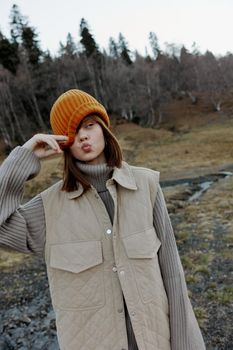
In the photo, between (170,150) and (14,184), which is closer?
(14,184)

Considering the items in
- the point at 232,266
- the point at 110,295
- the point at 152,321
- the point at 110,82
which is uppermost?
the point at 110,82

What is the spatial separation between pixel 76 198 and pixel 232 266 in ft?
21.2

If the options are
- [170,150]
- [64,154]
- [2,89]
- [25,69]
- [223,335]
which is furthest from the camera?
[25,69]

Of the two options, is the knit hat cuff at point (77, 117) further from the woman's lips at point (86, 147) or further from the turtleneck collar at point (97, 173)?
the turtleneck collar at point (97, 173)

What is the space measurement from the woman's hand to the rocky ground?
417 cm

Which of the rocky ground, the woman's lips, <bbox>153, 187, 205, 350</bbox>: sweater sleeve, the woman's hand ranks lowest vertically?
the rocky ground

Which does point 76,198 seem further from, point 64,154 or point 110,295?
point 110,295

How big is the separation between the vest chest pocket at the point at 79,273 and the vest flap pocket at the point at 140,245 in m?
0.18

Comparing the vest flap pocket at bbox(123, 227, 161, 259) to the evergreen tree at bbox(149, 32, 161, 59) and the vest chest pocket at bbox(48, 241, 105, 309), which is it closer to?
the vest chest pocket at bbox(48, 241, 105, 309)

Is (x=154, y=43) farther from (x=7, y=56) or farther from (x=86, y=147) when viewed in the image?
(x=86, y=147)

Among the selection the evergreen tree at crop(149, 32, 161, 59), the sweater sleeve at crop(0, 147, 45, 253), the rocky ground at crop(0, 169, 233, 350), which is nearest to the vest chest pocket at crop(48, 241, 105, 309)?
the sweater sleeve at crop(0, 147, 45, 253)

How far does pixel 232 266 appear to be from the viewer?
24.8 feet

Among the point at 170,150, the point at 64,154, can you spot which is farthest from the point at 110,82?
the point at 64,154

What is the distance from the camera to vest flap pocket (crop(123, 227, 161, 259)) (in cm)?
205
